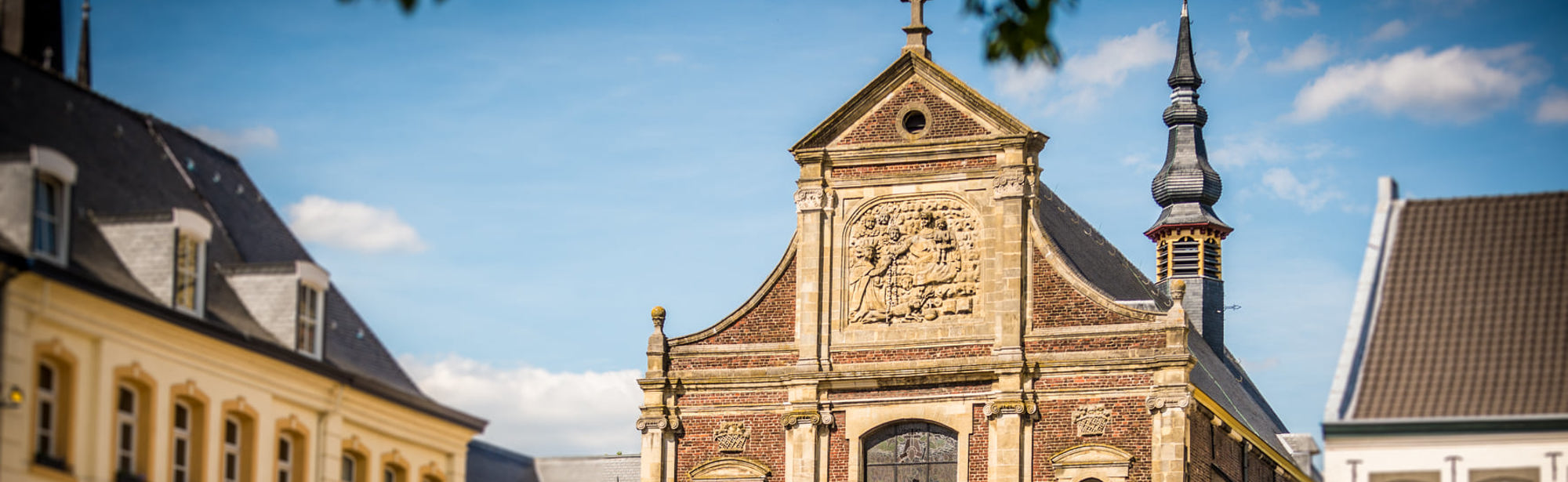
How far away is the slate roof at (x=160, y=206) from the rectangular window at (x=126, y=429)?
0.88 m

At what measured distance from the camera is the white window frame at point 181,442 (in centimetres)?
2462

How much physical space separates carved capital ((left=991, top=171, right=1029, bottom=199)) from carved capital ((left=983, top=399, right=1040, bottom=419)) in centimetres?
347

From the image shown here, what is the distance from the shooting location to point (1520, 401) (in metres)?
27.7

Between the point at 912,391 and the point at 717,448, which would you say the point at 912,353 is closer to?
the point at 912,391

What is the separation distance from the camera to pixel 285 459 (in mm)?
26891

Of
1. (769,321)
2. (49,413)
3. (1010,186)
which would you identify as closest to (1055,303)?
(1010,186)

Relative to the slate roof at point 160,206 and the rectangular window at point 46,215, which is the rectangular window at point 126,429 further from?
the rectangular window at point 46,215

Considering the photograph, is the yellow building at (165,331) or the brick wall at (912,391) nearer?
the yellow building at (165,331)

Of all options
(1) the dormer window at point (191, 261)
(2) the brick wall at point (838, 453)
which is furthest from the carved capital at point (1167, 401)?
(1) the dormer window at point (191, 261)

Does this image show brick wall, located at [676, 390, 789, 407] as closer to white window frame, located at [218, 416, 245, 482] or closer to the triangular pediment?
the triangular pediment

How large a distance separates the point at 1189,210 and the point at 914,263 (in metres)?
15.7

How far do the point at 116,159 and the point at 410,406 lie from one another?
15.9ft

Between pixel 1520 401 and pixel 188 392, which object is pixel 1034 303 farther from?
pixel 188 392

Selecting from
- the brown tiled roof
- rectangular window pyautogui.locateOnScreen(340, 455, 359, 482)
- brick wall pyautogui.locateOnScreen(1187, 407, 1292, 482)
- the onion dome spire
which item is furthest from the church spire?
rectangular window pyautogui.locateOnScreen(340, 455, 359, 482)
